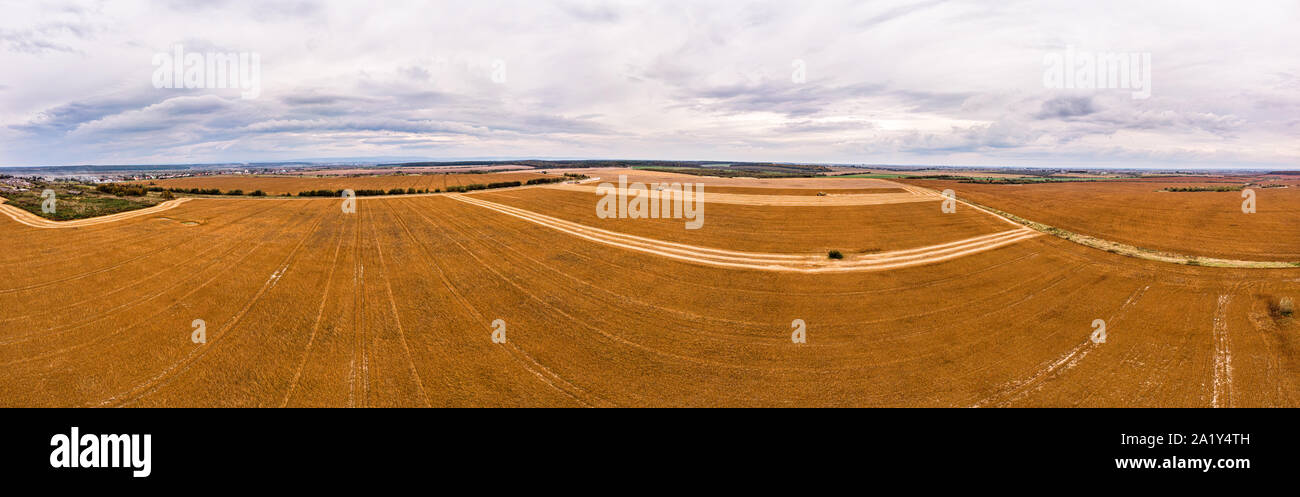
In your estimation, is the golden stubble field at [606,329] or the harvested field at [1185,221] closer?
the golden stubble field at [606,329]

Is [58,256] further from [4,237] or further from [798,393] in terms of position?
[798,393]

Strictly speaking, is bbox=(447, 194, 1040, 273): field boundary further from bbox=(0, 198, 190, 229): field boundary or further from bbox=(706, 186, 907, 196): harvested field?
bbox=(0, 198, 190, 229): field boundary

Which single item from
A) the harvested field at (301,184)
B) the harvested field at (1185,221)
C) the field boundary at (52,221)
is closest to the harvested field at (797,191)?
the harvested field at (1185,221)

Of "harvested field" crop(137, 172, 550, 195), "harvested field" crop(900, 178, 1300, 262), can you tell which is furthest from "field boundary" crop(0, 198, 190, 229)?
"harvested field" crop(900, 178, 1300, 262)

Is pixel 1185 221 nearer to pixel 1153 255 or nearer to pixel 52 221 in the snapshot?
pixel 1153 255

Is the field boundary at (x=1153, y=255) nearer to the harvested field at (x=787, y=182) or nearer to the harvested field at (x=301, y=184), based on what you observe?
the harvested field at (x=787, y=182)

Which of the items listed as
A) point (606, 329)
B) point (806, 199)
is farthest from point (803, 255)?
point (806, 199)
